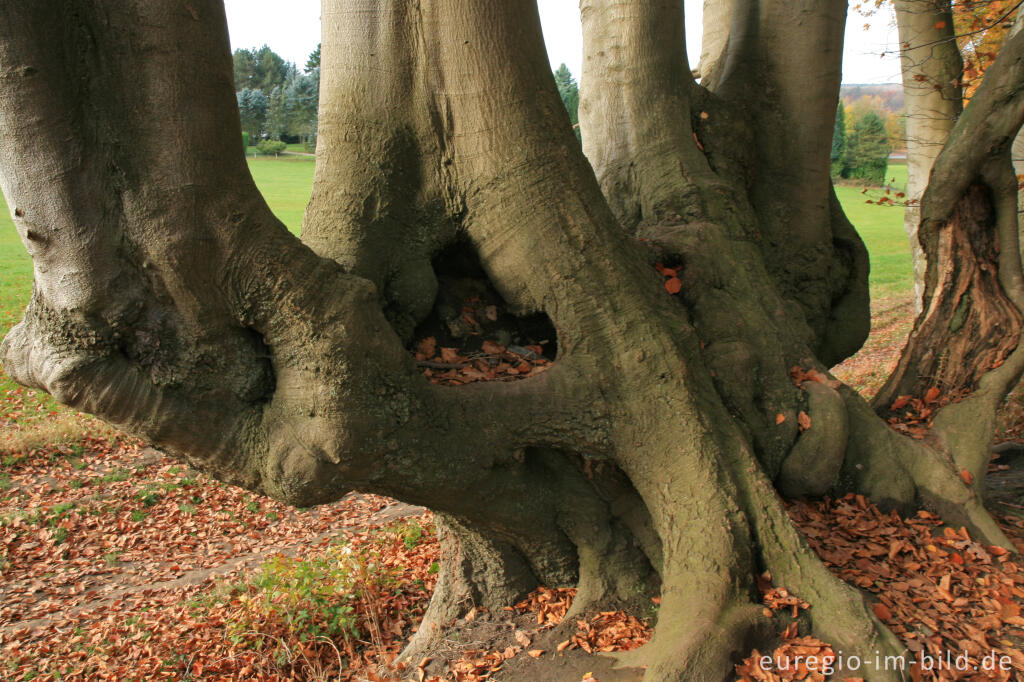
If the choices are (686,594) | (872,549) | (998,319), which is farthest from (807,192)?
(686,594)

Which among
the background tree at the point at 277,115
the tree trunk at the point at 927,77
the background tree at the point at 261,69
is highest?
the background tree at the point at 261,69

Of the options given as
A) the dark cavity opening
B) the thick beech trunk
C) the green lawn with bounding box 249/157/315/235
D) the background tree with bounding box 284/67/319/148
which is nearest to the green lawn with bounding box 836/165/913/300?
the thick beech trunk

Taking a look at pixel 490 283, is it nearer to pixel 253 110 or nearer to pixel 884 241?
pixel 884 241

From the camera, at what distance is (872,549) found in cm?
417

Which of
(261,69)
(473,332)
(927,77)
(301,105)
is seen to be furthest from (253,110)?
(473,332)

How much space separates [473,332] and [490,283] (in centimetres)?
32

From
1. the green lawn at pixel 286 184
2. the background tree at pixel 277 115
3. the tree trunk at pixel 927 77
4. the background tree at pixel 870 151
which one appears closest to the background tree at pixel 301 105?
the background tree at pixel 277 115

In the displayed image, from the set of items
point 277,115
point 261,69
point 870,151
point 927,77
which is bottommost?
point 927,77

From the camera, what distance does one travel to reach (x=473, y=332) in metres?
4.19

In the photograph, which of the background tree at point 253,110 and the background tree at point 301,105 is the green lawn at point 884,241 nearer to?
the background tree at point 301,105

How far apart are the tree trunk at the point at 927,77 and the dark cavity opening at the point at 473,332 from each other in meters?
6.37

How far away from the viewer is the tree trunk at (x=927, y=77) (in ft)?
29.0

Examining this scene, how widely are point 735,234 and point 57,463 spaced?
9186 millimetres

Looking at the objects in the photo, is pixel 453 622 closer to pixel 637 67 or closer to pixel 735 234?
pixel 735 234
